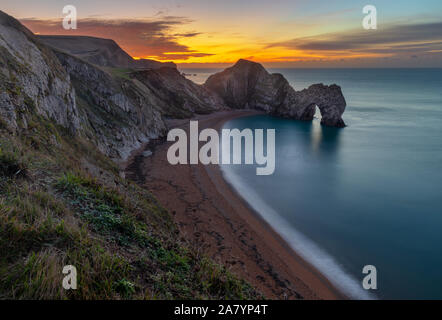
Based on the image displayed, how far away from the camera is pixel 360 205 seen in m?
22.8

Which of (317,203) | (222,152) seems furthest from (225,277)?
(222,152)

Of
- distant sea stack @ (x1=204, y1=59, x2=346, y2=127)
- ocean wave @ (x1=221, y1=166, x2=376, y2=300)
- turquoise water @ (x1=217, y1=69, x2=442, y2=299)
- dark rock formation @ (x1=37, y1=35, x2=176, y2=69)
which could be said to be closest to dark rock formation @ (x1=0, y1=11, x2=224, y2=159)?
turquoise water @ (x1=217, y1=69, x2=442, y2=299)

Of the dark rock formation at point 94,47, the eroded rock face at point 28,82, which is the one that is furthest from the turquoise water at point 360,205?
the dark rock formation at point 94,47

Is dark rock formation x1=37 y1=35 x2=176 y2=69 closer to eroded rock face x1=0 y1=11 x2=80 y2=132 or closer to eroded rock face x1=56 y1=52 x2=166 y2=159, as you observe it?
eroded rock face x1=56 y1=52 x2=166 y2=159

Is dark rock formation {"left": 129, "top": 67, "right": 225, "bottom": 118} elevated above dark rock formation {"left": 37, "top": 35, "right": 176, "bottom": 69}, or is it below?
below

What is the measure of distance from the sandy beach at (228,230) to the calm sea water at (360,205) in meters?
1.39

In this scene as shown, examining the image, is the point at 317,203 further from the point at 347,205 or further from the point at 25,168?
the point at 25,168

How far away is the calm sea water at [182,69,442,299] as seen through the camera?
595 inches

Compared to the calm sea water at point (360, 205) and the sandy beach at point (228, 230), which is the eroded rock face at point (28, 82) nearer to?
the sandy beach at point (228, 230)

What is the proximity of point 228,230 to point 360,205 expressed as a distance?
43.2 feet

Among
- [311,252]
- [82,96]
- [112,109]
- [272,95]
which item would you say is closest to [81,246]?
[311,252]

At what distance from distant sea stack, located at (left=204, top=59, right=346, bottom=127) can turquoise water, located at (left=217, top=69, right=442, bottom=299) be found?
1546 centimetres

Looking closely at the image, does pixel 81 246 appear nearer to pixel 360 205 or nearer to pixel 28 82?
pixel 28 82
